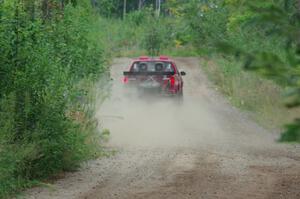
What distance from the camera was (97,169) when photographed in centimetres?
1312

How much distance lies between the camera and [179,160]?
14.2 meters

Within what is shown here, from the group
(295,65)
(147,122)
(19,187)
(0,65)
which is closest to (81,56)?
(0,65)

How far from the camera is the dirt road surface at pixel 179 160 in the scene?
10.8 metres

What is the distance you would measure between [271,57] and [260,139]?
15889 millimetres

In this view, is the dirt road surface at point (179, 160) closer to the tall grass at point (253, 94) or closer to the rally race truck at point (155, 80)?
the rally race truck at point (155, 80)

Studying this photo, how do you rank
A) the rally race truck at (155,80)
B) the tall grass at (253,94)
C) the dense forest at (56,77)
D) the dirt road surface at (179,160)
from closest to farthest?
1. the dense forest at (56,77)
2. the dirt road surface at (179,160)
3. the tall grass at (253,94)
4. the rally race truck at (155,80)

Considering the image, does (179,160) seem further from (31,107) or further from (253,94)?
(253,94)

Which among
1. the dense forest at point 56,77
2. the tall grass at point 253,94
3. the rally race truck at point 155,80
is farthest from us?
the rally race truck at point 155,80

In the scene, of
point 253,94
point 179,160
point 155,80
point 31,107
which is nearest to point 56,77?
point 31,107

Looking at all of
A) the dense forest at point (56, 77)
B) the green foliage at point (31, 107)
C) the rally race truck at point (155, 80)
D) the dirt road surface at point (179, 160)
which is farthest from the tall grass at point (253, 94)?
the green foliage at point (31, 107)

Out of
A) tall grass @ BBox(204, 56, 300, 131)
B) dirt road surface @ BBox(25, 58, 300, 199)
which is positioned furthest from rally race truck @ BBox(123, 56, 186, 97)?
tall grass @ BBox(204, 56, 300, 131)

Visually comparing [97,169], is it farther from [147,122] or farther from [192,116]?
[192,116]

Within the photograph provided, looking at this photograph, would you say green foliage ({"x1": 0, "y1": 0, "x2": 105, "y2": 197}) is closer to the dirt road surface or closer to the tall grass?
the dirt road surface

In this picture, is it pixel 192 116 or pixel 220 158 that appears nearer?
pixel 220 158
